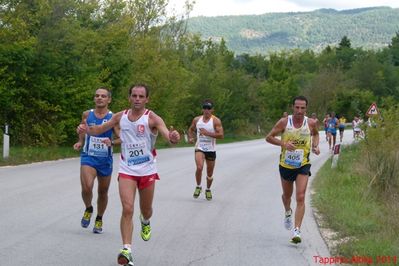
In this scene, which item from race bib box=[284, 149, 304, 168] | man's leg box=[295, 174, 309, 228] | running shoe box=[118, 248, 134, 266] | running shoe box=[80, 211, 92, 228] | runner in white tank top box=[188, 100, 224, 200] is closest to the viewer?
running shoe box=[118, 248, 134, 266]

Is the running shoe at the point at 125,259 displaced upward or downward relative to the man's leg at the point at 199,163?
upward

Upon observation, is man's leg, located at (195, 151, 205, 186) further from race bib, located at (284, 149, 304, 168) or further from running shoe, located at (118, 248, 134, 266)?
running shoe, located at (118, 248, 134, 266)

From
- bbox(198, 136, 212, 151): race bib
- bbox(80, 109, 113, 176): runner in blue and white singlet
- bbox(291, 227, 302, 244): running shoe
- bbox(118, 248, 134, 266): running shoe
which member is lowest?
bbox(291, 227, 302, 244): running shoe

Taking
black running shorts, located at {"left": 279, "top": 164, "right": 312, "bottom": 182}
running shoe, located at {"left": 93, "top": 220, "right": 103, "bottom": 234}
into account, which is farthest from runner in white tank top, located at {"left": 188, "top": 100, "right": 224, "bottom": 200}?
running shoe, located at {"left": 93, "top": 220, "right": 103, "bottom": 234}

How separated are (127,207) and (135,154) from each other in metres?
0.61

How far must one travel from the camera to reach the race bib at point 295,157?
920 cm

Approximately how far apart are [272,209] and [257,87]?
50673mm

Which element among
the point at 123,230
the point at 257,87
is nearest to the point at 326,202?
the point at 123,230

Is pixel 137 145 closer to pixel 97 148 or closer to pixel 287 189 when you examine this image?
pixel 97 148

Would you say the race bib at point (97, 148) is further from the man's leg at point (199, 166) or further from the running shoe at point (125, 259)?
the man's leg at point (199, 166)

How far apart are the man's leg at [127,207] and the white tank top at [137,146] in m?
0.12

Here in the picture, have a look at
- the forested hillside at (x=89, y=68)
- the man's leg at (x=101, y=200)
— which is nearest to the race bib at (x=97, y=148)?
the man's leg at (x=101, y=200)

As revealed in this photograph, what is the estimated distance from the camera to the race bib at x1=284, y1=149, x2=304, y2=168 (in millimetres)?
9203

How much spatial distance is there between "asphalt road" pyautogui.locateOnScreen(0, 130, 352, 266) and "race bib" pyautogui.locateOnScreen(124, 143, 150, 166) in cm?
112
